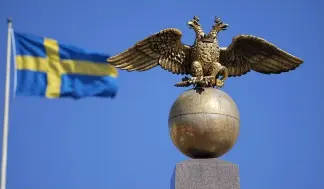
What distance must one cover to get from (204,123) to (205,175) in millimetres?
1181

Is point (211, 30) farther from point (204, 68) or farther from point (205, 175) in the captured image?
point (205, 175)

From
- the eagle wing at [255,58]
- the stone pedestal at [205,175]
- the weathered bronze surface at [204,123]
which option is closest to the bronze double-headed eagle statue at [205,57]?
the eagle wing at [255,58]

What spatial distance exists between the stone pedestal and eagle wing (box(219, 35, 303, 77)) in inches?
123

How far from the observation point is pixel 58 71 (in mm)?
19516

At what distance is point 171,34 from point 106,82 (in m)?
2.49

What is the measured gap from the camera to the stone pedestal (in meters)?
16.9

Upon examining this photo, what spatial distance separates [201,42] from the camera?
1823 cm

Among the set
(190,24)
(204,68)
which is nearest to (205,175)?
(204,68)

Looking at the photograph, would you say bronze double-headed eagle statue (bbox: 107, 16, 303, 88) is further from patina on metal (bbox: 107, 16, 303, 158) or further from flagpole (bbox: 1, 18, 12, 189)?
flagpole (bbox: 1, 18, 12, 189)

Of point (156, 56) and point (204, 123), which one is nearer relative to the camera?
point (204, 123)

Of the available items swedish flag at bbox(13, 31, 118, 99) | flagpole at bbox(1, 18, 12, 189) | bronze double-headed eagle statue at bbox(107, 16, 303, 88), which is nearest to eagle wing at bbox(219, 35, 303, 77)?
bronze double-headed eagle statue at bbox(107, 16, 303, 88)

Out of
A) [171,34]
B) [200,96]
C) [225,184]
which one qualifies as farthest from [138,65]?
[225,184]

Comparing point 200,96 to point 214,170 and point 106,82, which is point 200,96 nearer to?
point 214,170

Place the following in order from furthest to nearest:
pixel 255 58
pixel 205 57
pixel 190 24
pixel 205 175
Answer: pixel 255 58
pixel 190 24
pixel 205 57
pixel 205 175
